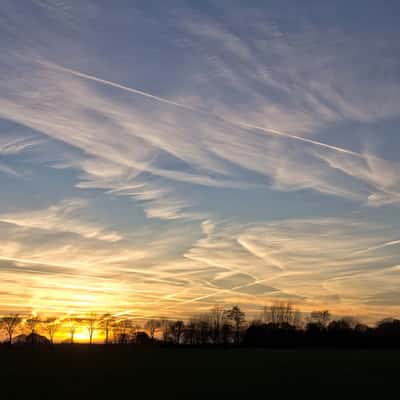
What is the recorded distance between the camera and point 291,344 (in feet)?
628

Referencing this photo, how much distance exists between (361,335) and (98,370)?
134 m

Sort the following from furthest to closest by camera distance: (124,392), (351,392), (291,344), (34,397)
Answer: (291,344), (351,392), (124,392), (34,397)

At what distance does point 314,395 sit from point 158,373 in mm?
25214

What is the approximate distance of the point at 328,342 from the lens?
188m

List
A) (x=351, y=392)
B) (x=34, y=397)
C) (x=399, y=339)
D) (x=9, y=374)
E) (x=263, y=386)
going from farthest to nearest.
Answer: (x=399, y=339)
(x=9, y=374)
(x=263, y=386)
(x=351, y=392)
(x=34, y=397)

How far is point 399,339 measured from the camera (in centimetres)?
17712

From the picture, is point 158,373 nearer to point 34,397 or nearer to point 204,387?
point 204,387

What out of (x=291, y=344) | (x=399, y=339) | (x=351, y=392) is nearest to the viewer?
(x=351, y=392)

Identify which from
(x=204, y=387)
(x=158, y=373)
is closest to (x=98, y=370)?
(x=158, y=373)

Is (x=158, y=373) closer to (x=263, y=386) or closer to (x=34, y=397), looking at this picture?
(x=263, y=386)

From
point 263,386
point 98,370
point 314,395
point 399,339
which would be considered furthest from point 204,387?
point 399,339

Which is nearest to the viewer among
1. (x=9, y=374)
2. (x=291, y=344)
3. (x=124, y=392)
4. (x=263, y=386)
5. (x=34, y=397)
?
(x=34, y=397)

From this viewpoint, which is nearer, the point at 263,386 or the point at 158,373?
the point at 263,386

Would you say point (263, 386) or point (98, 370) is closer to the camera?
point (263, 386)
